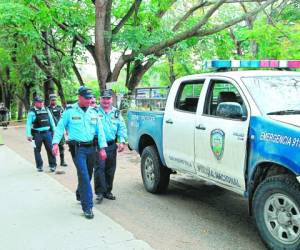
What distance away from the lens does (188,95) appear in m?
7.08

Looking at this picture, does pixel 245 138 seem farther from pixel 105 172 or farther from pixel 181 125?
pixel 105 172

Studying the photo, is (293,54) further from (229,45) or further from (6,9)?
(6,9)

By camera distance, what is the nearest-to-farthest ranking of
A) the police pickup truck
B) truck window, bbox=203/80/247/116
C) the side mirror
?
1. the police pickup truck
2. the side mirror
3. truck window, bbox=203/80/247/116

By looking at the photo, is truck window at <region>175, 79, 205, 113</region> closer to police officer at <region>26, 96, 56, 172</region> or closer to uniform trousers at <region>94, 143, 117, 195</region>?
uniform trousers at <region>94, 143, 117, 195</region>

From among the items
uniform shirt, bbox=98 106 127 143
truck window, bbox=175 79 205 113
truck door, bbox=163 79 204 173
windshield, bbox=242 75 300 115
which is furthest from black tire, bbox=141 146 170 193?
windshield, bbox=242 75 300 115

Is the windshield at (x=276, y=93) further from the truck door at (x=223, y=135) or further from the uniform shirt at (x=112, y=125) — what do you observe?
the uniform shirt at (x=112, y=125)

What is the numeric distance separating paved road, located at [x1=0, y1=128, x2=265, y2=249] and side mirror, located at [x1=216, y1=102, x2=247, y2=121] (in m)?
1.48

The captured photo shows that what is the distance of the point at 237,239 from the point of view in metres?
5.45

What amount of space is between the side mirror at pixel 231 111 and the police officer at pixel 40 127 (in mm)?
5828

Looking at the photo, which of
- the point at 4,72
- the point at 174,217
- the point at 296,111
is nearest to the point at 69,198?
the point at 174,217

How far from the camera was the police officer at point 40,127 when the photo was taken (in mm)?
10508

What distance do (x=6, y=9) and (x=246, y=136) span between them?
1232 cm

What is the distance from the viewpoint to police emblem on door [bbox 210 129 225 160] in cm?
559

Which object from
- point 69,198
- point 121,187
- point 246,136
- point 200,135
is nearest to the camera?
point 246,136
